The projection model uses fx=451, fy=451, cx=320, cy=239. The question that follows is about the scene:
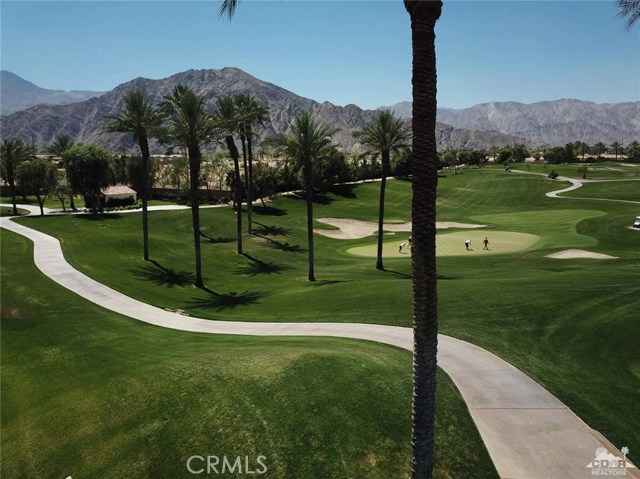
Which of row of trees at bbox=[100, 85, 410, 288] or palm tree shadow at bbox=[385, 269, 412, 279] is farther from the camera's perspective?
palm tree shadow at bbox=[385, 269, 412, 279]

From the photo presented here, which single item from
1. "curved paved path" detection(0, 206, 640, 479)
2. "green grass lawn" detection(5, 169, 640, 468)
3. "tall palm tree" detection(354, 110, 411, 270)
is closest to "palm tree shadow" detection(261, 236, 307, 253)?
"green grass lawn" detection(5, 169, 640, 468)

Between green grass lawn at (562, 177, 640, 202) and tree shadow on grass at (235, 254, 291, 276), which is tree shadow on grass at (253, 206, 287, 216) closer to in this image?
tree shadow on grass at (235, 254, 291, 276)

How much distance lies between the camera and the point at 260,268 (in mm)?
39594

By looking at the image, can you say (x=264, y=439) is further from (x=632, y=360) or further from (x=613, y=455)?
(x=632, y=360)

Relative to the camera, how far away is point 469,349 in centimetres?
1602

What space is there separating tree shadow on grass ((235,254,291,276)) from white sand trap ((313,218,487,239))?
1750 cm

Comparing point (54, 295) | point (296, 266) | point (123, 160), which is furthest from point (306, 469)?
point (123, 160)

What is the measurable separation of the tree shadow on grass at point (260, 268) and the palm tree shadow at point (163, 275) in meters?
4.81

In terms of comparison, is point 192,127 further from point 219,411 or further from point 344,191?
point 344,191

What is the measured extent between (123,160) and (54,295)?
7668cm

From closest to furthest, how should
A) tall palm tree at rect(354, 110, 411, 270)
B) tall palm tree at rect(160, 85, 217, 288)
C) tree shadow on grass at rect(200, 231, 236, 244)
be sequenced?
tall palm tree at rect(160, 85, 217, 288) < tall palm tree at rect(354, 110, 411, 270) < tree shadow on grass at rect(200, 231, 236, 244)

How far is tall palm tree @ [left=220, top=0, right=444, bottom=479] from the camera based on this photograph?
7.30 meters

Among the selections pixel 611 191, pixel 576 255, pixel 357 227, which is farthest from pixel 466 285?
pixel 611 191

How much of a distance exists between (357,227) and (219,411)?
54052 mm
